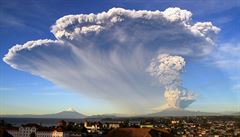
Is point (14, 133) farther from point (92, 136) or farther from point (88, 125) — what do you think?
point (88, 125)

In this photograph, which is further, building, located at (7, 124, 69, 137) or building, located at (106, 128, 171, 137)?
building, located at (7, 124, 69, 137)

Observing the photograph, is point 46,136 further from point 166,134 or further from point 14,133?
point 166,134

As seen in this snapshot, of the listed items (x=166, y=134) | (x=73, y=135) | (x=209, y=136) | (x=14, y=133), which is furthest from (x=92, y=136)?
(x=166, y=134)

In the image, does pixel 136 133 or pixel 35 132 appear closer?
pixel 136 133

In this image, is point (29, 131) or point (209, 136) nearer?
point (209, 136)

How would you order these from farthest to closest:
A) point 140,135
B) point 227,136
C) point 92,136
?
point 92,136 < point 227,136 < point 140,135

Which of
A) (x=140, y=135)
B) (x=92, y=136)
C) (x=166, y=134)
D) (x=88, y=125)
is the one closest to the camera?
(x=140, y=135)

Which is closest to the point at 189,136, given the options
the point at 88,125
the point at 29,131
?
the point at 29,131

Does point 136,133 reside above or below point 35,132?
below

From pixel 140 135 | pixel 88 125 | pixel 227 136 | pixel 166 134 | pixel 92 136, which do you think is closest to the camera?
pixel 140 135

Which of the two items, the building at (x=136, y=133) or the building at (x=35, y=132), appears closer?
the building at (x=136, y=133)
